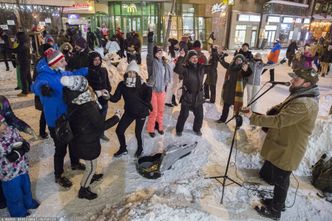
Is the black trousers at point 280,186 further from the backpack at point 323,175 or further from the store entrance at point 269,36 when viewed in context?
the store entrance at point 269,36

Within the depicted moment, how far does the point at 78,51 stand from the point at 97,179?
320 centimetres

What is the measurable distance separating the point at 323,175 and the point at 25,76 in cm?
875

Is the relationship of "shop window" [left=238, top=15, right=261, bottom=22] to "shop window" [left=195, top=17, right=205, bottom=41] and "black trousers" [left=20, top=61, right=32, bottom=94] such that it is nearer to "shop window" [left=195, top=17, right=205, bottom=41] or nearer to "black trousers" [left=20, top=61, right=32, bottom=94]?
"shop window" [left=195, top=17, right=205, bottom=41]

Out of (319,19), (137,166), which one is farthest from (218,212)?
(319,19)

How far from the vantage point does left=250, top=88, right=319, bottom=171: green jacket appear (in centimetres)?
310

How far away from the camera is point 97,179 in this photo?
13.6ft

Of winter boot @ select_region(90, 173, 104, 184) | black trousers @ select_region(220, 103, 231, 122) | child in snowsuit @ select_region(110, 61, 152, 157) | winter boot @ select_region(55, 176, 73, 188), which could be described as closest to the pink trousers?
child in snowsuit @ select_region(110, 61, 152, 157)

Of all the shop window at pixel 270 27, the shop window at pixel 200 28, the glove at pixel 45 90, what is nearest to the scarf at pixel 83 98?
the glove at pixel 45 90

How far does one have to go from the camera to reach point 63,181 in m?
3.96

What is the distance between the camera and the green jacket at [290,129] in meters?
3.10

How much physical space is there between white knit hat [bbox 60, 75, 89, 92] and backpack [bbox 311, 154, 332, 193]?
14.7 feet

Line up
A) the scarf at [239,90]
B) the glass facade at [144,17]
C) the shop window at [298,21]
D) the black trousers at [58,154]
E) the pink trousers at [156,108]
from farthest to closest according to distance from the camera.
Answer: the shop window at [298,21], the glass facade at [144,17], the scarf at [239,90], the pink trousers at [156,108], the black trousers at [58,154]

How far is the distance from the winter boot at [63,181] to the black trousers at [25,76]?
537cm

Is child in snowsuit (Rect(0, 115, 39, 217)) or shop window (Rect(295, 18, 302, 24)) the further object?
shop window (Rect(295, 18, 302, 24))
